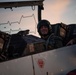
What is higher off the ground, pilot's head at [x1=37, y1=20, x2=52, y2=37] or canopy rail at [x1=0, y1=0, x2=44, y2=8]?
pilot's head at [x1=37, y1=20, x2=52, y2=37]

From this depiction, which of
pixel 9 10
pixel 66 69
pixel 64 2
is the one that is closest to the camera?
pixel 66 69

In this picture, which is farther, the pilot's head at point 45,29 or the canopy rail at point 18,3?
the canopy rail at point 18,3

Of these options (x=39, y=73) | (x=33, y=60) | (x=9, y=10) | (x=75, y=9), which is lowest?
(x=75, y=9)

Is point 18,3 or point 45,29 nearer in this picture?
point 45,29

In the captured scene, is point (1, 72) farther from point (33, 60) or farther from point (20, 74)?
point (33, 60)

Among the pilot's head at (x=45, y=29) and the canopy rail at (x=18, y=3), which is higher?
the pilot's head at (x=45, y=29)

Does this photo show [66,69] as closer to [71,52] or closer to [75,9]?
[71,52]

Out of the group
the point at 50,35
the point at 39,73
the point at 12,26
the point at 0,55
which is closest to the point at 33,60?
the point at 39,73

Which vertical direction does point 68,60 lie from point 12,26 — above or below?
above

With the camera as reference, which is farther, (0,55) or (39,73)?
(39,73)

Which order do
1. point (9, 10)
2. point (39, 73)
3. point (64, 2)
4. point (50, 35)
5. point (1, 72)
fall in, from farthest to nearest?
point (64, 2) → point (9, 10) → point (50, 35) → point (39, 73) → point (1, 72)

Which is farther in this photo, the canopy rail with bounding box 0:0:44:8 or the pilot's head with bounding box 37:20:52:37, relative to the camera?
the canopy rail with bounding box 0:0:44:8

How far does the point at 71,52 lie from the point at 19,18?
6.30 ft

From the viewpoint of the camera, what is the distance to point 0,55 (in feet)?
4.14
